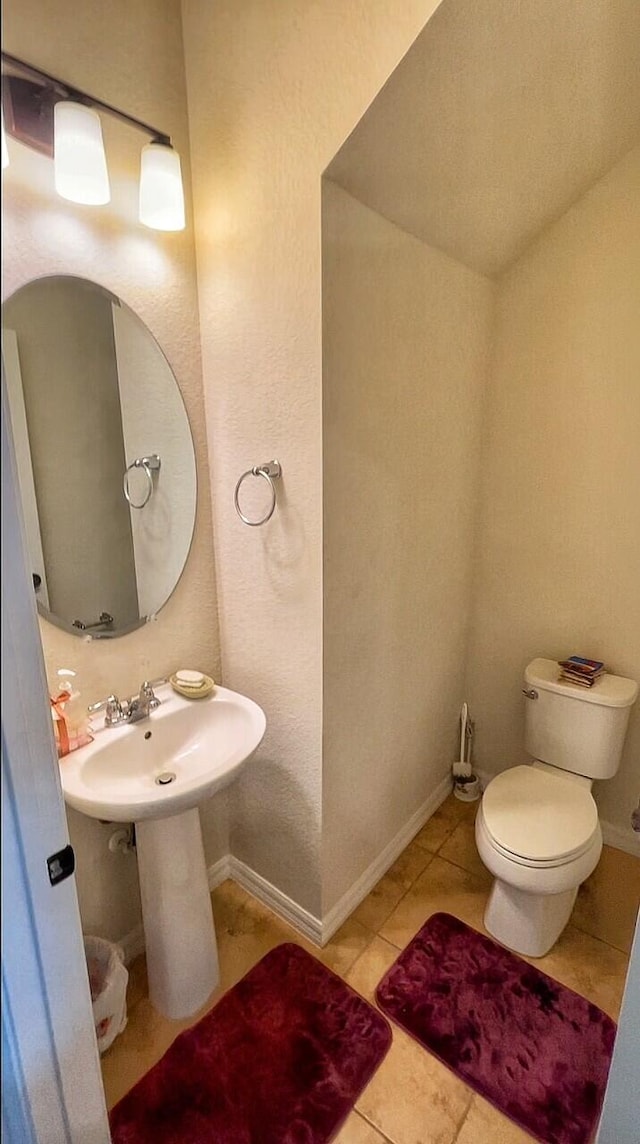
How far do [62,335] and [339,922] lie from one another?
1.80 m

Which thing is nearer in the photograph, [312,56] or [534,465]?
[312,56]

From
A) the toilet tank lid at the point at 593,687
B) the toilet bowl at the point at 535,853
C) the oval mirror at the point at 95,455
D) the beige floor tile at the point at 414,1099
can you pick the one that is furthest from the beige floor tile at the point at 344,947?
the oval mirror at the point at 95,455

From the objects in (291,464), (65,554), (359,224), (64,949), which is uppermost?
(359,224)

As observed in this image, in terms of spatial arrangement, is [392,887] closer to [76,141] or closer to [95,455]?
[95,455]

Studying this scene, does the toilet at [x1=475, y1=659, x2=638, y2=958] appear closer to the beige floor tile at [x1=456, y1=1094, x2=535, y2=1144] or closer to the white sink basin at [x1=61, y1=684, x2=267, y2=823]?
the beige floor tile at [x1=456, y1=1094, x2=535, y2=1144]

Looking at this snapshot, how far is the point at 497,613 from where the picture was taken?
2.24m

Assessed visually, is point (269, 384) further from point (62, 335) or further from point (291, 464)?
point (62, 335)

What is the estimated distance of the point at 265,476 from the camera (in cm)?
142

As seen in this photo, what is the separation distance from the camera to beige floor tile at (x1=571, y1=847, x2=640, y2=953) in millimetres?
1772

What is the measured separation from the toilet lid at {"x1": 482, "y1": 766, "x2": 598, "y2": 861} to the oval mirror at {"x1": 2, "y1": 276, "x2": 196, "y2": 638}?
1.19 metres

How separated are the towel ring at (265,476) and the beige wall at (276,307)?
0.03 meters

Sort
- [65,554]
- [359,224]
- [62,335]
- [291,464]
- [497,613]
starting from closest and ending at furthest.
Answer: [62,335]
[65,554]
[359,224]
[291,464]
[497,613]

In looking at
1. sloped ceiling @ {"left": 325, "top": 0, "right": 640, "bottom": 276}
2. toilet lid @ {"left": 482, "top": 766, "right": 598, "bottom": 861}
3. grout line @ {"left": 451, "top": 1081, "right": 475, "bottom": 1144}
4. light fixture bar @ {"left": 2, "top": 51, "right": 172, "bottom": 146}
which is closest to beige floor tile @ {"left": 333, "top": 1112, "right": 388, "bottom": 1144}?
grout line @ {"left": 451, "top": 1081, "right": 475, "bottom": 1144}

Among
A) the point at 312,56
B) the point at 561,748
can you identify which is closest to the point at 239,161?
the point at 312,56
